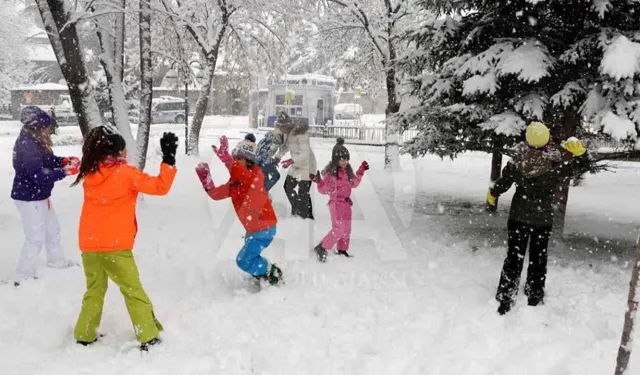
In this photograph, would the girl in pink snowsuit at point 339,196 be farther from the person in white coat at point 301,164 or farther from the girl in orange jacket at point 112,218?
the girl in orange jacket at point 112,218

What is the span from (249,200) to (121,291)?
155 centimetres

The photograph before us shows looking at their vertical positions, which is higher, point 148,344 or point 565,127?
point 565,127

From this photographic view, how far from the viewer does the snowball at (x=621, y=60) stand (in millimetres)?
5078

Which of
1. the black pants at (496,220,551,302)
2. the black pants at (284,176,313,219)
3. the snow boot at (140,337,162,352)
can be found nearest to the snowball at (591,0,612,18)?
the black pants at (496,220,551,302)

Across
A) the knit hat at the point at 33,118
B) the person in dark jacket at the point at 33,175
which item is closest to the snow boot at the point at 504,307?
the person in dark jacket at the point at 33,175

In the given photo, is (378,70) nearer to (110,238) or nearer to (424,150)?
(424,150)

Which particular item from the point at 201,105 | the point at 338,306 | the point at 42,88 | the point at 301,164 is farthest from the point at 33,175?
the point at 42,88

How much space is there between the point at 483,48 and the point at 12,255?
6601 mm

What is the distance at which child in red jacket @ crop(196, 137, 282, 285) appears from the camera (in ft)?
16.6

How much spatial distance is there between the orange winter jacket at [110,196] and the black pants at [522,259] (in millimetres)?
3241

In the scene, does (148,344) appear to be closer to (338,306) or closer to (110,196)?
(110,196)

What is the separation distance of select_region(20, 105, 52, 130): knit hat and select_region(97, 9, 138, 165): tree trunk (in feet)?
10.5

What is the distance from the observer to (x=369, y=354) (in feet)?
13.7

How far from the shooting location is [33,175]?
5.03 metres
